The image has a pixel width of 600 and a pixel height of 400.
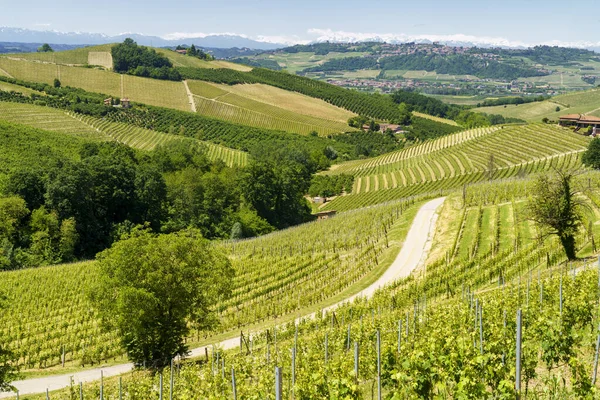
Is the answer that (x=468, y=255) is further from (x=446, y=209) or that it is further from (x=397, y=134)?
(x=397, y=134)

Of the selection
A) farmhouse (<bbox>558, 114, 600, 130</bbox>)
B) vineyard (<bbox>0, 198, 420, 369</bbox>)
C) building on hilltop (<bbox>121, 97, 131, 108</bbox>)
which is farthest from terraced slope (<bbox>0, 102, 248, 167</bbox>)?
farmhouse (<bbox>558, 114, 600, 130</bbox>)

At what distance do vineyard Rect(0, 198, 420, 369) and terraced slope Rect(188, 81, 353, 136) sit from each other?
379ft

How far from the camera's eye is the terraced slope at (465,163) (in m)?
85.6

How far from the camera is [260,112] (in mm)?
176125

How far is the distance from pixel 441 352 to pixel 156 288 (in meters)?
13.3

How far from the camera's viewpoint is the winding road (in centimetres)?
2498

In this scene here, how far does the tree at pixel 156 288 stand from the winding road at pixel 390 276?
223cm

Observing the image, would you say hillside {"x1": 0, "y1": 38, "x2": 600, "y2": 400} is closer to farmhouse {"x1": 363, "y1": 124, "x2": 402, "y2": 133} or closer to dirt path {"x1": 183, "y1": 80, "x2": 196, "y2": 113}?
dirt path {"x1": 183, "y1": 80, "x2": 196, "y2": 113}

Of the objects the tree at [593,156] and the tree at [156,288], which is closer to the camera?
the tree at [156,288]

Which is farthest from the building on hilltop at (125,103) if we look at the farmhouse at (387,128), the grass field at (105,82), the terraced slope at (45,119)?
the farmhouse at (387,128)

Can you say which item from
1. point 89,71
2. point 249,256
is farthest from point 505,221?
point 89,71

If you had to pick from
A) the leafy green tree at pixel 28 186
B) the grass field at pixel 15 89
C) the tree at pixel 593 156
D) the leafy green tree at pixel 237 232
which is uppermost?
the grass field at pixel 15 89

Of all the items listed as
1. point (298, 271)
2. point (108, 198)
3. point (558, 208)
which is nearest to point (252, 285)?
point (298, 271)

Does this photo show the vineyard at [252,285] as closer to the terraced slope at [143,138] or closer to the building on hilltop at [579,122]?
the terraced slope at [143,138]
